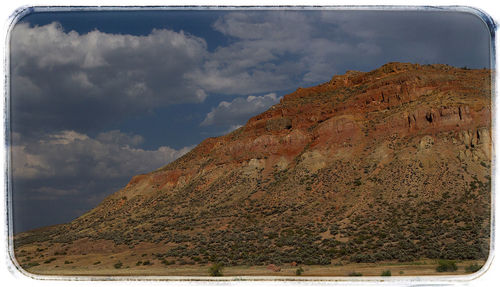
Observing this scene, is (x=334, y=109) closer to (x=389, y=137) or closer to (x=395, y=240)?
(x=389, y=137)

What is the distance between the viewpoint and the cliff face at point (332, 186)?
17594mm

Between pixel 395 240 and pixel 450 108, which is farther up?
pixel 450 108

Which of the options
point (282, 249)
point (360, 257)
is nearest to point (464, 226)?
point (360, 257)

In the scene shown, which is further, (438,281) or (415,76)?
(415,76)

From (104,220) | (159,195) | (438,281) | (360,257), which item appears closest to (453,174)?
(360,257)

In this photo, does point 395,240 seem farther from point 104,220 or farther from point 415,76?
point 104,220

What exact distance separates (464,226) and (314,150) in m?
16.1

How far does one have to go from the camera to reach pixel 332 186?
87.5 feet

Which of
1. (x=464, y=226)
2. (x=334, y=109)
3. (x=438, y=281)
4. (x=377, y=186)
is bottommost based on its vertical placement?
(x=438, y=281)

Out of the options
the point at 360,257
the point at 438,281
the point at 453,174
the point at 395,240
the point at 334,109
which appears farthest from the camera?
the point at 334,109

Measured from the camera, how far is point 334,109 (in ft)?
118

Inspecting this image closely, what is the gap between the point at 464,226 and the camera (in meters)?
16.7

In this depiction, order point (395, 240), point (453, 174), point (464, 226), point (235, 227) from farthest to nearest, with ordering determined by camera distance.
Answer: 1. point (235, 227)
2. point (453, 174)
3. point (395, 240)
4. point (464, 226)

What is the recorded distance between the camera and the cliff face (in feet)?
57.7
